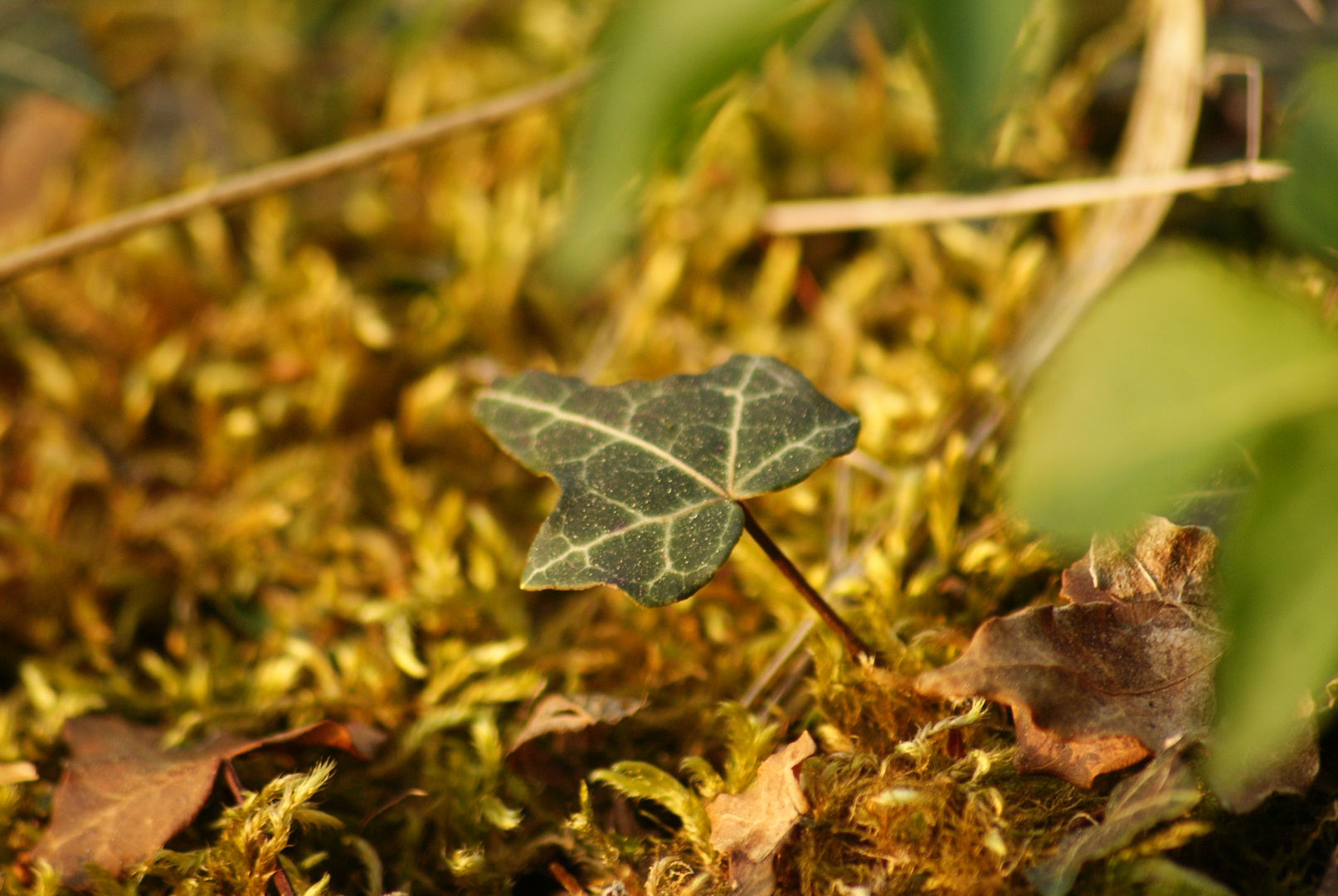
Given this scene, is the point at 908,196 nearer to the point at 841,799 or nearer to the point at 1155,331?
the point at 1155,331

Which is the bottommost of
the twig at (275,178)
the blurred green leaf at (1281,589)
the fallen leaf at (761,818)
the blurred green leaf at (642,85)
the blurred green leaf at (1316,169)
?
the fallen leaf at (761,818)

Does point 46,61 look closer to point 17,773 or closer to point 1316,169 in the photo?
point 17,773

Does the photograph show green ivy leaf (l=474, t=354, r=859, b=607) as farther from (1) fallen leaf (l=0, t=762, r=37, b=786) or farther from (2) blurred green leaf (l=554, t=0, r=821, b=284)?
(1) fallen leaf (l=0, t=762, r=37, b=786)

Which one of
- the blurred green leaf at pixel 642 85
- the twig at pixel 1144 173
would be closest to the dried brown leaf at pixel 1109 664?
the twig at pixel 1144 173

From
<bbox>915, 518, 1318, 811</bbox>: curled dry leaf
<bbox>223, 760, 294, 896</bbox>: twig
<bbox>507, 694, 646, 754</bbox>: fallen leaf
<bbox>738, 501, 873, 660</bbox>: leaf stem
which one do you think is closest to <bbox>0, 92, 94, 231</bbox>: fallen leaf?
<bbox>223, 760, 294, 896</bbox>: twig

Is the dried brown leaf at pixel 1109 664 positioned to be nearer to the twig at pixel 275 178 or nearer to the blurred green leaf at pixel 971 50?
the blurred green leaf at pixel 971 50

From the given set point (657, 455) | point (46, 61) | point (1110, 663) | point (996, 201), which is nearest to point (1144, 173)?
point (996, 201)
